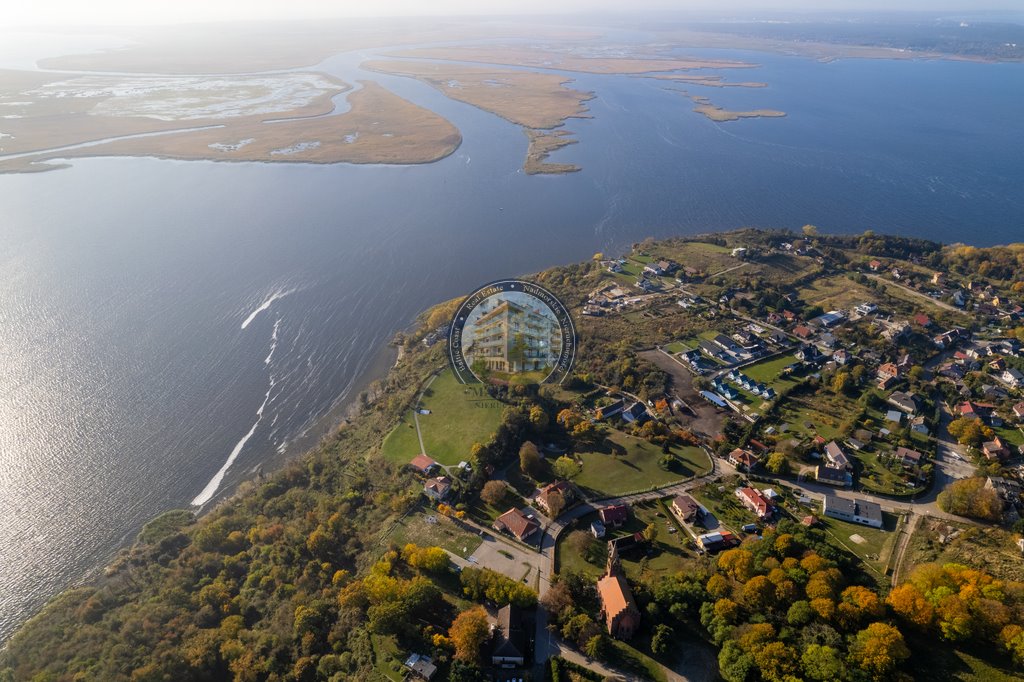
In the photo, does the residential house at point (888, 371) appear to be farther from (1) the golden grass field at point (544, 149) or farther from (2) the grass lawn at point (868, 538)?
(1) the golden grass field at point (544, 149)

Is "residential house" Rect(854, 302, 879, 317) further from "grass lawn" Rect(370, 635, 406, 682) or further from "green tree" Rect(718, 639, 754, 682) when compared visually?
"grass lawn" Rect(370, 635, 406, 682)

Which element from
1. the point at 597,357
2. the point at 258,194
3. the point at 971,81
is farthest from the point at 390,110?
the point at 971,81

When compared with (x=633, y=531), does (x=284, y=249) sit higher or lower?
higher

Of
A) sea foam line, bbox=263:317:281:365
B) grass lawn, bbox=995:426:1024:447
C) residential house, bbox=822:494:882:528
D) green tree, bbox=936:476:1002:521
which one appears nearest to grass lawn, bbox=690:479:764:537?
residential house, bbox=822:494:882:528

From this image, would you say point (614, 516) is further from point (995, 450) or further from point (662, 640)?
point (995, 450)

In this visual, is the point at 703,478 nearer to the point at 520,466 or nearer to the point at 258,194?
the point at 520,466

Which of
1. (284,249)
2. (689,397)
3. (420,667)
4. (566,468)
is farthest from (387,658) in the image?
(284,249)
